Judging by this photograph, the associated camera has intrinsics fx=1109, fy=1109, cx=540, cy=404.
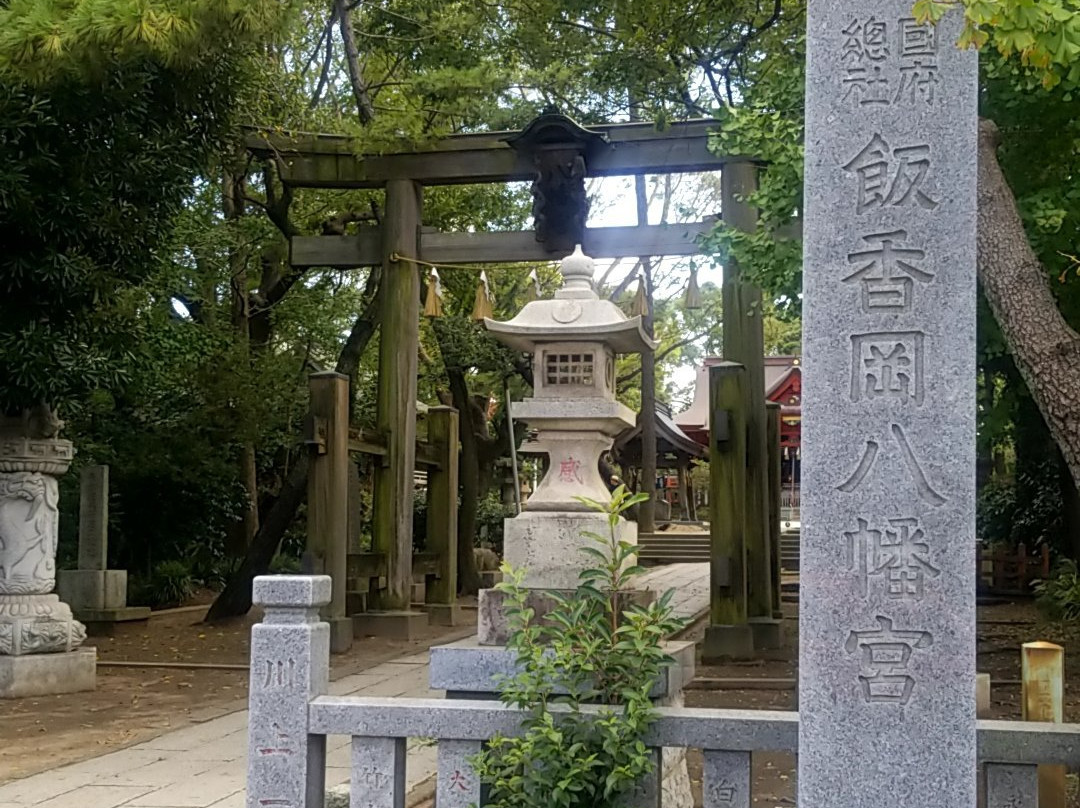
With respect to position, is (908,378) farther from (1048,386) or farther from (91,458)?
(91,458)

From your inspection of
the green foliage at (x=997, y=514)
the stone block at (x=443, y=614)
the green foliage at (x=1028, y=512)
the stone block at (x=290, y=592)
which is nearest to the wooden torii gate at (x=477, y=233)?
the stone block at (x=443, y=614)

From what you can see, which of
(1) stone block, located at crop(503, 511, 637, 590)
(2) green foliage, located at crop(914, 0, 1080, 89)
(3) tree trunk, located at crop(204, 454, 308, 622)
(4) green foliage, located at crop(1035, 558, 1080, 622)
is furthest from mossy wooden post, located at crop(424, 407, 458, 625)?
(2) green foliage, located at crop(914, 0, 1080, 89)

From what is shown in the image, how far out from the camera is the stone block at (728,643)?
10.0 m

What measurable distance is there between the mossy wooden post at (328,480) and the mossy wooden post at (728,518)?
362 cm

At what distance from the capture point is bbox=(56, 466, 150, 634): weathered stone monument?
13.2 meters

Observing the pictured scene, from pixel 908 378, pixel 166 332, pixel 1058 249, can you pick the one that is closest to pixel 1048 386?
pixel 908 378

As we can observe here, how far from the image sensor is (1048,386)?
16.3 feet

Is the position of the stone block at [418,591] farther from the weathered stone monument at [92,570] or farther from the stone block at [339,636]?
the stone block at [339,636]

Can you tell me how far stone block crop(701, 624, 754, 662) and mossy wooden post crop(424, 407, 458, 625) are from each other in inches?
177

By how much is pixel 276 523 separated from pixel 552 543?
329 inches

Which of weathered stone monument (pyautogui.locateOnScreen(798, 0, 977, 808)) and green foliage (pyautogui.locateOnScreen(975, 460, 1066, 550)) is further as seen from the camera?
green foliage (pyautogui.locateOnScreen(975, 460, 1066, 550))

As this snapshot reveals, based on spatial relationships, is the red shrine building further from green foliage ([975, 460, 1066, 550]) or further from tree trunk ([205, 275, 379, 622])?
tree trunk ([205, 275, 379, 622])

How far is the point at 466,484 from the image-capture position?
1831 cm

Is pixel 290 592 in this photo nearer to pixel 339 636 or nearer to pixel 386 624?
pixel 339 636
